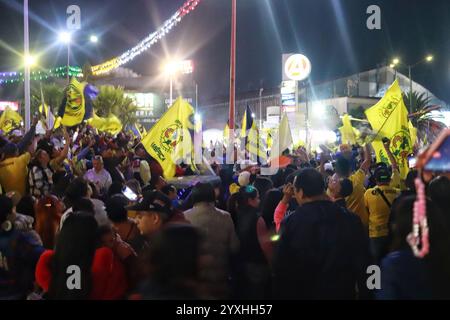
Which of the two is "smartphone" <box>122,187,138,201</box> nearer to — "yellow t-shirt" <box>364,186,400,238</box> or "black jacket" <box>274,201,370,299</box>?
"black jacket" <box>274,201,370,299</box>

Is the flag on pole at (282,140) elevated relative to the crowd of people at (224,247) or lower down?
elevated

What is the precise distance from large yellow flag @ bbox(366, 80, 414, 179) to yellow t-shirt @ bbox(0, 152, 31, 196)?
18.7ft

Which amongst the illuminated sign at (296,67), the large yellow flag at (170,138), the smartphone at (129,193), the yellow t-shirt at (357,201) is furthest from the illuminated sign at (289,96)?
the smartphone at (129,193)

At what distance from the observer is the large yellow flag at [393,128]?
8.98 meters

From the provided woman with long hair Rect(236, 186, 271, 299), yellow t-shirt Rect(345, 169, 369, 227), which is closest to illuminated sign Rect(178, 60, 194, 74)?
yellow t-shirt Rect(345, 169, 369, 227)

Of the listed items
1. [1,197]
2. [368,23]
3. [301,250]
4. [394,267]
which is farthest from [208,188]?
[368,23]

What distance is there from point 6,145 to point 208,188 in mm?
3783

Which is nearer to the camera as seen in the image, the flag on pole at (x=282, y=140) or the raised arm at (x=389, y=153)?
the raised arm at (x=389, y=153)

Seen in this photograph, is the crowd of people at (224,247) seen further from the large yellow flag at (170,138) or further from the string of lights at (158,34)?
the string of lights at (158,34)

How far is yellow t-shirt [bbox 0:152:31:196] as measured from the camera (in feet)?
24.3

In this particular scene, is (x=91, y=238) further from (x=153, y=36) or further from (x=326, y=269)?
(x=153, y=36)

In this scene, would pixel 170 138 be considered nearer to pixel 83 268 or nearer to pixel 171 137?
pixel 171 137

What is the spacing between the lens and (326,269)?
4.09 m

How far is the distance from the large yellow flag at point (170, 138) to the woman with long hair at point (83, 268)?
4.94m
